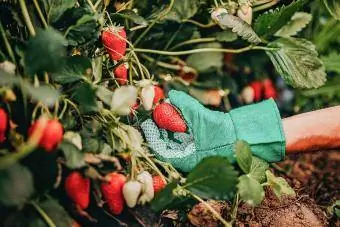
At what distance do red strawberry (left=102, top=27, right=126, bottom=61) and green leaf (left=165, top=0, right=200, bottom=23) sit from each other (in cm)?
30

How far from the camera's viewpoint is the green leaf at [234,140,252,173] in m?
1.03

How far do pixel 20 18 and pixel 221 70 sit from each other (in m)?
0.90

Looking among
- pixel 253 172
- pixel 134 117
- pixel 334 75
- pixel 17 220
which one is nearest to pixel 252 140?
pixel 253 172

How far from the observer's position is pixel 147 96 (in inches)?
43.6

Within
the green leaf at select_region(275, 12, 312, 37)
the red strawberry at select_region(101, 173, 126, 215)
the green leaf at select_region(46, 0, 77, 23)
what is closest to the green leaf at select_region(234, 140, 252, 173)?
the red strawberry at select_region(101, 173, 126, 215)

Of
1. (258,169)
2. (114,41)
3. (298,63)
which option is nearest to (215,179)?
(258,169)

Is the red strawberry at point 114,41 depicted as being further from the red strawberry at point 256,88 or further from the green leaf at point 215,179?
the red strawberry at point 256,88

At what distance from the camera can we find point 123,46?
117cm

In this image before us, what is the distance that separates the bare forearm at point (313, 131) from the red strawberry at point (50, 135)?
1.95ft

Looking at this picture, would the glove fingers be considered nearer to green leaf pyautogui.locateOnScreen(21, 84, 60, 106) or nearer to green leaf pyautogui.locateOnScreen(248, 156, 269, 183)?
green leaf pyautogui.locateOnScreen(248, 156, 269, 183)

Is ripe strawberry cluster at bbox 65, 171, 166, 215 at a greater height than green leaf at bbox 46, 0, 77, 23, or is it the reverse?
green leaf at bbox 46, 0, 77, 23

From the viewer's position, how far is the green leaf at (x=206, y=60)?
5.19ft

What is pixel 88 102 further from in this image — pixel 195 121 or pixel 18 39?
pixel 195 121

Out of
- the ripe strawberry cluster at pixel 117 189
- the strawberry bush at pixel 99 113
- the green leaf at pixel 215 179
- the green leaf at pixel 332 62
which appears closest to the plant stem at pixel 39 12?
the strawberry bush at pixel 99 113
